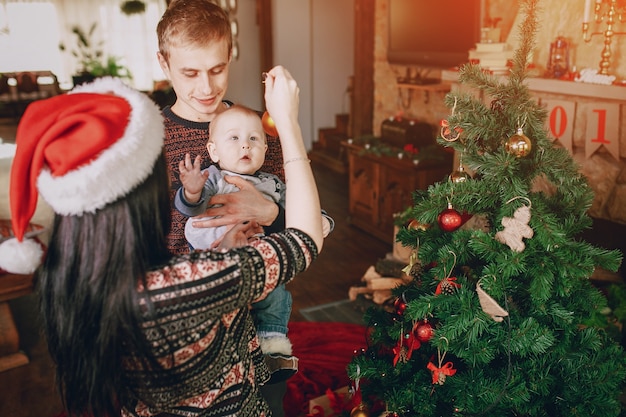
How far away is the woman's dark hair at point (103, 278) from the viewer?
0.95m

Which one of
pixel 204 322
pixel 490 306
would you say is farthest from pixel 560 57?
pixel 204 322

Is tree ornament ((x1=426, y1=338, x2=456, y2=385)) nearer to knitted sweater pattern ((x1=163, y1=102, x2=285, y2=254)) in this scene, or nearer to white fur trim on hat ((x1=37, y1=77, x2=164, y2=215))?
knitted sweater pattern ((x1=163, y1=102, x2=285, y2=254))

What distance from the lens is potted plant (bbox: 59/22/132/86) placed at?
9562 millimetres

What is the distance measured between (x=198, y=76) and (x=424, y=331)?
3.32 feet

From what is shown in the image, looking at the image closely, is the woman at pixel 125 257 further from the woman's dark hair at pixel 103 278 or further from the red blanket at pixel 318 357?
the red blanket at pixel 318 357

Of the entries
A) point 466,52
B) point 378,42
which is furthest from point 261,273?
point 378,42

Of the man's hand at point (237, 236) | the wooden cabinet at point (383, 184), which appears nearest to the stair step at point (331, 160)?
the wooden cabinet at point (383, 184)

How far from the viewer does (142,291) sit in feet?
3.13

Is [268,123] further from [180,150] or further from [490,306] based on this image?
[490,306]

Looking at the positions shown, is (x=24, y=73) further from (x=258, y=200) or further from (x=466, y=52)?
(x=258, y=200)

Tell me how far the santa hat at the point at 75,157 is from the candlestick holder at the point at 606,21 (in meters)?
2.55

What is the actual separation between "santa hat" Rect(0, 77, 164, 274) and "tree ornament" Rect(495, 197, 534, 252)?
99 centimetres

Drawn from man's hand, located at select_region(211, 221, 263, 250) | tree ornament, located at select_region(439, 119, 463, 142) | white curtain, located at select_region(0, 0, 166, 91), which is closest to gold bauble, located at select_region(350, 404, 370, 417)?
man's hand, located at select_region(211, 221, 263, 250)

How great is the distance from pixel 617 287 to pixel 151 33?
10.5 metres
